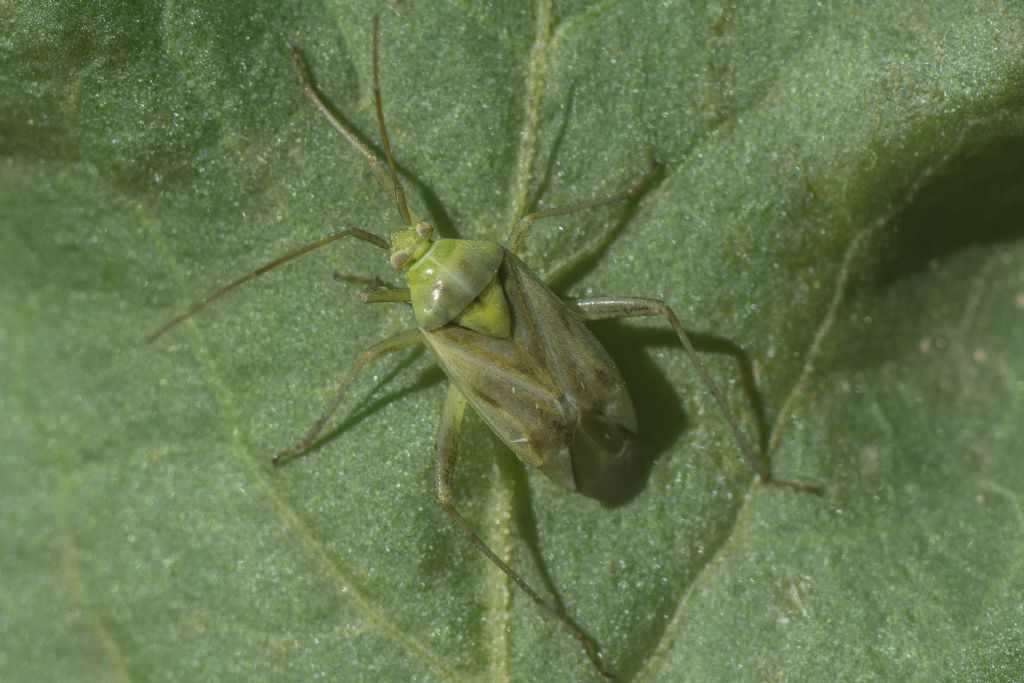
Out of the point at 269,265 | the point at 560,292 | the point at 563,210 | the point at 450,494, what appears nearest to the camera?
the point at 269,265

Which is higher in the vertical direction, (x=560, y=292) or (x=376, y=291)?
(x=376, y=291)

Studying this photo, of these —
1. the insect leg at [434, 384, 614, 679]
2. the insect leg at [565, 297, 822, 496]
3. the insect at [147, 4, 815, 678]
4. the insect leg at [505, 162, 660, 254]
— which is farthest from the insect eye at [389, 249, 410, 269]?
the insect leg at [565, 297, 822, 496]

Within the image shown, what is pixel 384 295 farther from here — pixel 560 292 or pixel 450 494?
pixel 450 494

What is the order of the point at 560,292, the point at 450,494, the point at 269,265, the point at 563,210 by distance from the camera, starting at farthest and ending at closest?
the point at 560,292
the point at 563,210
the point at 450,494
the point at 269,265

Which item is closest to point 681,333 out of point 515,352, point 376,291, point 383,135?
point 515,352

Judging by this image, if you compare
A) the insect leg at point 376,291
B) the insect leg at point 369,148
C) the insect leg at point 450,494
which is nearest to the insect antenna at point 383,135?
the insect leg at point 369,148

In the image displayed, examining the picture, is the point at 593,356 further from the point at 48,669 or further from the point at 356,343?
the point at 48,669

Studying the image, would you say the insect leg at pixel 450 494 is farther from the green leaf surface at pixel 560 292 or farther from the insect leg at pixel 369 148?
the insect leg at pixel 369 148
